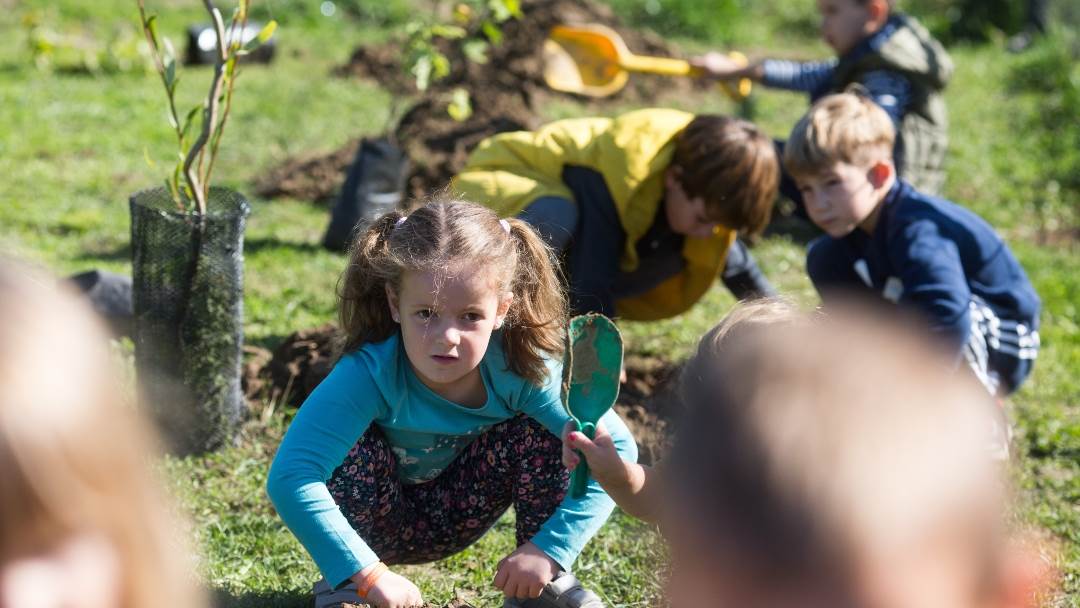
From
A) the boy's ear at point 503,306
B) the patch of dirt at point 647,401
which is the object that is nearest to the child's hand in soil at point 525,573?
the boy's ear at point 503,306

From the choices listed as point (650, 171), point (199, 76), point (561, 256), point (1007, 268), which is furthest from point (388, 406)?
point (199, 76)

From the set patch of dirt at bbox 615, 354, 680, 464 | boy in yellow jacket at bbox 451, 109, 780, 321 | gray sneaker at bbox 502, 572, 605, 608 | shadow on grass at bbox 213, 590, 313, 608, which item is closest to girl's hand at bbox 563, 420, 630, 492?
gray sneaker at bbox 502, 572, 605, 608

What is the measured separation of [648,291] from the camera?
13.1 feet

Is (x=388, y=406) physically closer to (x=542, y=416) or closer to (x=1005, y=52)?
(x=542, y=416)

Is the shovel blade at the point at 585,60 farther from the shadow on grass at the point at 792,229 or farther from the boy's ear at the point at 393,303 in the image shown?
the boy's ear at the point at 393,303

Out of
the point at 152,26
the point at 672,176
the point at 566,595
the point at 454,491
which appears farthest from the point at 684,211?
the point at 152,26

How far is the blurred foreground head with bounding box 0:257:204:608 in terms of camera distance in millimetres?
998

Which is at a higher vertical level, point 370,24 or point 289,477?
point 289,477

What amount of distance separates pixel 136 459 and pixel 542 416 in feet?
5.09

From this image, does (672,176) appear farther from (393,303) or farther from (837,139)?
(393,303)

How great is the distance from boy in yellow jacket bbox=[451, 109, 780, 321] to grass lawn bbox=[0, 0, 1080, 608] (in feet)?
1.82

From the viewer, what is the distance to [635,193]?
3607 mm

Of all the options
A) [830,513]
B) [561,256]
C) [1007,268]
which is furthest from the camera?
[1007,268]

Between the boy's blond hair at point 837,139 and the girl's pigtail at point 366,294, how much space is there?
1506 millimetres
